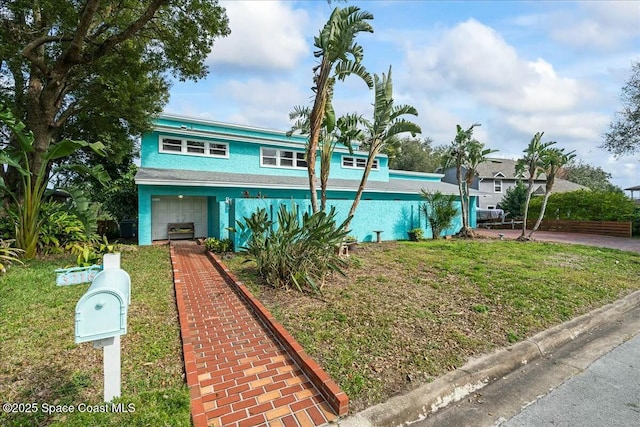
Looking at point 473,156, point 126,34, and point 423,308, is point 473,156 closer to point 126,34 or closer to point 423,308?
point 423,308

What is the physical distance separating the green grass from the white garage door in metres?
7.78

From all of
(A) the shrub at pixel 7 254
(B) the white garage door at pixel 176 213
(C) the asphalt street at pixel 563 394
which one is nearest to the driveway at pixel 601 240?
(C) the asphalt street at pixel 563 394

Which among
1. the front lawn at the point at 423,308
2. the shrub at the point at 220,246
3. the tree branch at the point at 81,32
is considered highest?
the tree branch at the point at 81,32

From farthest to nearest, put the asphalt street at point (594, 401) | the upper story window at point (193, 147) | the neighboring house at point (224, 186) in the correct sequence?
the upper story window at point (193, 147) < the neighboring house at point (224, 186) < the asphalt street at point (594, 401)

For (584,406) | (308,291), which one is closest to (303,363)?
(308,291)

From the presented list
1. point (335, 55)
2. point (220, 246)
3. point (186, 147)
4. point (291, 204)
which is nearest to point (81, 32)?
point (335, 55)

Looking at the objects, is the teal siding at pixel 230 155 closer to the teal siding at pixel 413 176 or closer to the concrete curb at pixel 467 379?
the teal siding at pixel 413 176

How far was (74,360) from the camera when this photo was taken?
139 inches

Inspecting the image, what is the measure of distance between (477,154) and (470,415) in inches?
608

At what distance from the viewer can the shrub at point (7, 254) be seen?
6747mm

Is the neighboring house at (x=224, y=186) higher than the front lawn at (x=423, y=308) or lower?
higher

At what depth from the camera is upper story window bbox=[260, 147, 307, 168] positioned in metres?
16.7

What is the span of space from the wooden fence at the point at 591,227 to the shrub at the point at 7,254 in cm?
2953

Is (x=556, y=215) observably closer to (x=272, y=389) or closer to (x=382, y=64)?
(x=382, y=64)
